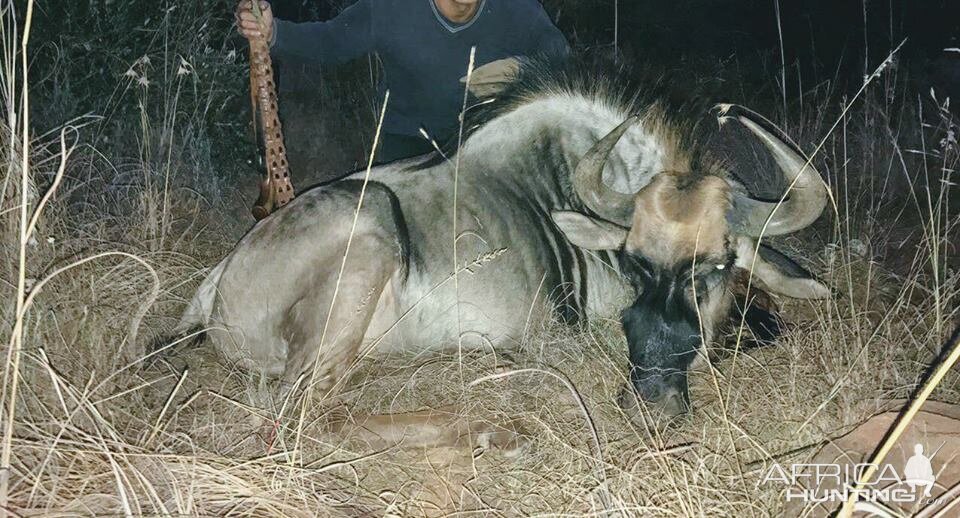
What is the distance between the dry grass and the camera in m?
1.96

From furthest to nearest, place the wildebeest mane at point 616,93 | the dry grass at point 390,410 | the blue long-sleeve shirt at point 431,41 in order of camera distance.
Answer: the blue long-sleeve shirt at point 431,41, the wildebeest mane at point 616,93, the dry grass at point 390,410

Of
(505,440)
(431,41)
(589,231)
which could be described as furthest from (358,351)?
(431,41)

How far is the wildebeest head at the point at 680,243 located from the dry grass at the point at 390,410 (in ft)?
0.44

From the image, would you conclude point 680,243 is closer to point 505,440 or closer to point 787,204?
point 787,204

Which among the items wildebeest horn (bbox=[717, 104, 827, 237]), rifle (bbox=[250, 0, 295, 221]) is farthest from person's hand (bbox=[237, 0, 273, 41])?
wildebeest horn (bbox=[717, 104, 827, 237])

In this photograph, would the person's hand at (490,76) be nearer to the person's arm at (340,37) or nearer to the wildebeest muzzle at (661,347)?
the person's arm at (340,37)

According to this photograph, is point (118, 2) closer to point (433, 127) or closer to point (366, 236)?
point (433, 127)

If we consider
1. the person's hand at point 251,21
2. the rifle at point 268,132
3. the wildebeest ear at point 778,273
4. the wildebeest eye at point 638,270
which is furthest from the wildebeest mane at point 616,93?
the person's hand at point 251,21

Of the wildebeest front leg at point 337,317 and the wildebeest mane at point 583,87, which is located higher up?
the wildebeest mane at point 583,87

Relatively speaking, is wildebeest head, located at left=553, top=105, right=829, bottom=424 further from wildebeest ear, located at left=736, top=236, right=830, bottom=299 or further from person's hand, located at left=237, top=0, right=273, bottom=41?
person's hand, located at left=237, top=0, right=273, bottom=41

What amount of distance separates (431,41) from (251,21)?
3.66ft

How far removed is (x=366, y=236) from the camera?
2.88m

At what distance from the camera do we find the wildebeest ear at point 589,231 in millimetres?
3059

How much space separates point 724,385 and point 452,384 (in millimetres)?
880
